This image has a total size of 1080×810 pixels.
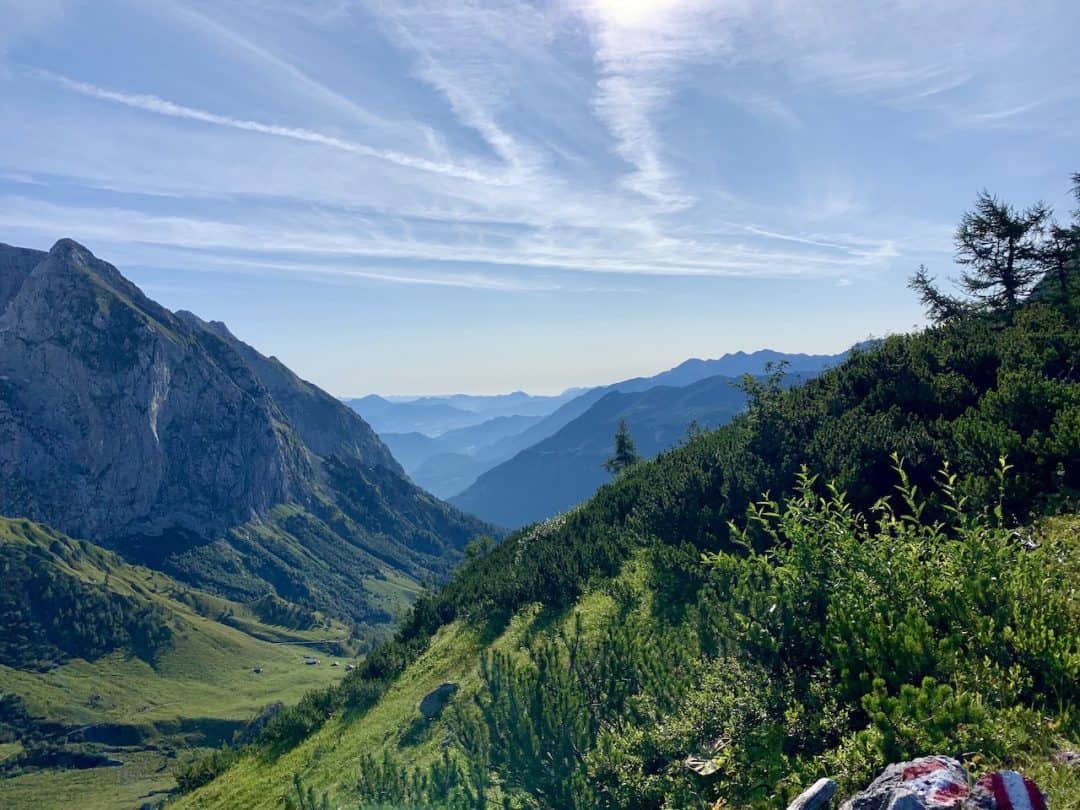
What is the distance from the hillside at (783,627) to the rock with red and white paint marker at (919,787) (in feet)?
2.22

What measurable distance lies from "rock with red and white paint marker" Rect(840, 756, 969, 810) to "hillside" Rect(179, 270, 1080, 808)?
68 centimetres

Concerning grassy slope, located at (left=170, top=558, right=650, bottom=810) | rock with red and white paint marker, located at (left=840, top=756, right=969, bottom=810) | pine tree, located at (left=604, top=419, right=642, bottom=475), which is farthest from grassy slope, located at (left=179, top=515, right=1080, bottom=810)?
pine tree, located at (left=604, top=419, right=642, bottom=475)

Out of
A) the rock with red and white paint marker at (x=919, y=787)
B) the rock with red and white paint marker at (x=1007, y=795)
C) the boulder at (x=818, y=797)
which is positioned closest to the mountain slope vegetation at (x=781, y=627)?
the boulder at (x=818, y=797)

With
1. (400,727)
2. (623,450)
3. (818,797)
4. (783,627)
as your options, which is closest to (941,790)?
(818,797)

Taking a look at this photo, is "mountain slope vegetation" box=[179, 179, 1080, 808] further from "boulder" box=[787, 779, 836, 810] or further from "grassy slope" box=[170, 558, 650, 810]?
"boulder" box=[787, 779, 836, 810]

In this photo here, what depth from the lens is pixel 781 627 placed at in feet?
31.8

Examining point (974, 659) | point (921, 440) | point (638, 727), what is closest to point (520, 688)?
point (638, 727)

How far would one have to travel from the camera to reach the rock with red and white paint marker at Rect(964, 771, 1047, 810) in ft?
16.8

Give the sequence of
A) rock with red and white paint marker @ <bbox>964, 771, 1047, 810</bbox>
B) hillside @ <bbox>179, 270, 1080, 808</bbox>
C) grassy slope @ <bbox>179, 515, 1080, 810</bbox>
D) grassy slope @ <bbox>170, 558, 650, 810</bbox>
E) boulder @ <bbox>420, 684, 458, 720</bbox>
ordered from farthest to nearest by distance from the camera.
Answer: boulder @ <bbox>420, 684, 458, 720</bbox> → grassy slope @ <bbox>170, 558, 650, 810</bbox> → grassy slope @ <bbox>179, 515, 1080, 810</bbox> → hillside @ <bbox>179, 270, 1080, 808</bbox> → rock with red and white paint marker @ <bbox>964, 771, 1047, 810</bbox>

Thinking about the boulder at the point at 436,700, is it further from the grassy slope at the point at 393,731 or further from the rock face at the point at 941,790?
the rock face at the point at 941,790

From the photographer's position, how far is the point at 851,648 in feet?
28.4

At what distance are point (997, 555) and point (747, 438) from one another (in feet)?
57.6

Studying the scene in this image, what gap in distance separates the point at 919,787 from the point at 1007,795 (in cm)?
68

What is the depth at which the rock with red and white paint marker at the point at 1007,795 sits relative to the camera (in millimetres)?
5109
